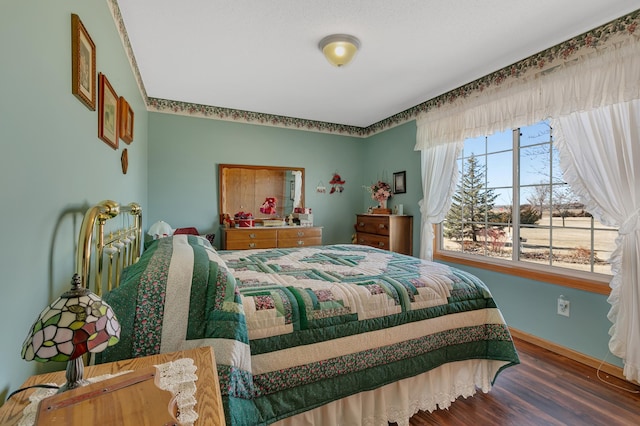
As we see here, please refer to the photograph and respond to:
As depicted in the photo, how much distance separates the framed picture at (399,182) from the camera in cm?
419

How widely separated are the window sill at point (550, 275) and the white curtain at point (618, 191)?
0.15m

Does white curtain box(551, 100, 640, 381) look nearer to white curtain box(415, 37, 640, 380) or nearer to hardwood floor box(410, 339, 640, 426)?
white curtain box(415, 37, 640, 380)

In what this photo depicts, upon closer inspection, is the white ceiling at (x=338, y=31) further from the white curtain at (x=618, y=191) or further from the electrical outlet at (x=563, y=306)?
the electrical outlet at (x=563, y=306)

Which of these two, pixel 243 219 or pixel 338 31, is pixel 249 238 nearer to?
pixel 243 219

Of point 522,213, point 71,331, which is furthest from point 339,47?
point 71,331

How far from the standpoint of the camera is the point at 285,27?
2201 mm

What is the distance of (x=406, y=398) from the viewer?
1.66m

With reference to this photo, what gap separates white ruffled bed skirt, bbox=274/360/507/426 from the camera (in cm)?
148

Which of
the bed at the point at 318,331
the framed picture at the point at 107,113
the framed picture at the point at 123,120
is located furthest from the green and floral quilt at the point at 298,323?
the framed picture at the point at 123,120

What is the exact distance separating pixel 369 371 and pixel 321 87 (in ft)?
9.40

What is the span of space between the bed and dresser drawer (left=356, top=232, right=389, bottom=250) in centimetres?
176

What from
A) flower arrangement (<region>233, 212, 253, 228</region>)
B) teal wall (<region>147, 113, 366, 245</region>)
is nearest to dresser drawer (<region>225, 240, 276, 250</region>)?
flower arrangement (<region>233, 212, 253, 228</region>)

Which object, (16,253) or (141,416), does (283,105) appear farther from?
(141,416)

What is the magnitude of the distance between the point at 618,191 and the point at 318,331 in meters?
2.36
